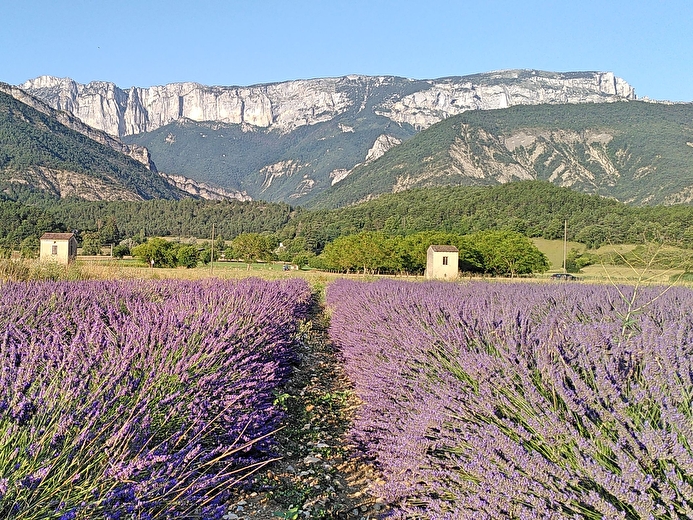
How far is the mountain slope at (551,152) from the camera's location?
473 ft

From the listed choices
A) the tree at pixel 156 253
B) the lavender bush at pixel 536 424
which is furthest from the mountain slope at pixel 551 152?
the lavender bush at pixel 536 424

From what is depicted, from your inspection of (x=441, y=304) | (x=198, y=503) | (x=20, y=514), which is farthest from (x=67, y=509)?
(x=441, y=304)

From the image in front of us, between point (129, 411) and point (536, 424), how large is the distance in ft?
5.55

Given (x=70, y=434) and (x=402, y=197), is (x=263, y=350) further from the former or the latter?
(x=402, y=197)

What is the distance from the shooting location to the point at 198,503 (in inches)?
78.1

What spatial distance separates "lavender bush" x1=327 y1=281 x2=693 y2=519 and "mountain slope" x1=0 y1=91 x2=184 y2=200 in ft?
430

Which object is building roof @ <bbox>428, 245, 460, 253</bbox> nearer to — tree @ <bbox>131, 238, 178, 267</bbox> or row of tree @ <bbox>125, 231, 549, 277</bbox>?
row of tree @ <bbox>125, 231, 549, 277</bbox>

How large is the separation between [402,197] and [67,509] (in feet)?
378

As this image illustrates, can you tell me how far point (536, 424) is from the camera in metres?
1.95

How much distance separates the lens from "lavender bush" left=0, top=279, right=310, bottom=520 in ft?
5.48

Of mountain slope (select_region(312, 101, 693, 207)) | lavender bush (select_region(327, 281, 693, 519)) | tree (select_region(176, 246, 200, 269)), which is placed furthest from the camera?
mountain slope (select_region(312, 101, 693, 207))

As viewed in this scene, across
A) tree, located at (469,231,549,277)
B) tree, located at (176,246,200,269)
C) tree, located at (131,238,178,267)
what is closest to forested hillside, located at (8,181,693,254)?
tree, located at (469,231,549,277)

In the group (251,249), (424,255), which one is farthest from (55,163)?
(424,255)

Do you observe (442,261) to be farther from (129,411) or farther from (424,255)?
(129,411)
